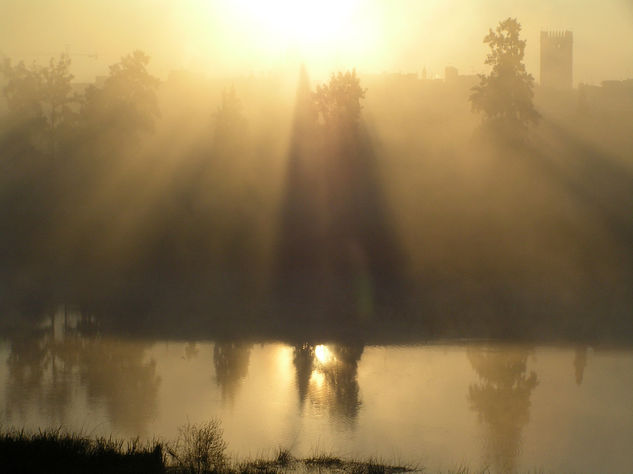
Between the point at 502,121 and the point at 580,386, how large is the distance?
44.5 metres

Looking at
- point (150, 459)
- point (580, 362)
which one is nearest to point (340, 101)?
point (580, 362)

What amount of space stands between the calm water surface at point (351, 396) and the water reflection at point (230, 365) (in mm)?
66

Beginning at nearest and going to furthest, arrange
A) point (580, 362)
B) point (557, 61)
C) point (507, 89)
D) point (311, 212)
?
1. point (580, 362)
2. point (311, 212)
3. point (507, 89)
4. point (557, 61)

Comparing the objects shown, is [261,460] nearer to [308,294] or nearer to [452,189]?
[308,294]

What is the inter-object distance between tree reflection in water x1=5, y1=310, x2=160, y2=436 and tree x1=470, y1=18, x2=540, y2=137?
44210 mm

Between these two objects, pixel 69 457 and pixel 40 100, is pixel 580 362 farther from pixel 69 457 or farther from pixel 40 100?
pixel 40 100

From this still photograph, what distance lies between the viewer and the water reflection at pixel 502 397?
19484 mm

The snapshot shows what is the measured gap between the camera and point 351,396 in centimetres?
2416

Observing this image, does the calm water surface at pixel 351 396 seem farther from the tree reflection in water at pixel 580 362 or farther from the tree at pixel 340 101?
the tree at pixel 340 101

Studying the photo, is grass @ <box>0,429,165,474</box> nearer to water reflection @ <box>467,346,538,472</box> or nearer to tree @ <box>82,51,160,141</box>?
water reflection @ <box>467,346,538,472</box>

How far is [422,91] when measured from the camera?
340ft

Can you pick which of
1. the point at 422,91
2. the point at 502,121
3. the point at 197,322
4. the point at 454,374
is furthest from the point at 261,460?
the point at 422,91

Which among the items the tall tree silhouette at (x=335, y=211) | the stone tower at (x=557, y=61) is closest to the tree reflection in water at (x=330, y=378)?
the tall tree silhouette at (x=335, y=211)

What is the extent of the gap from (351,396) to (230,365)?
5928mm
